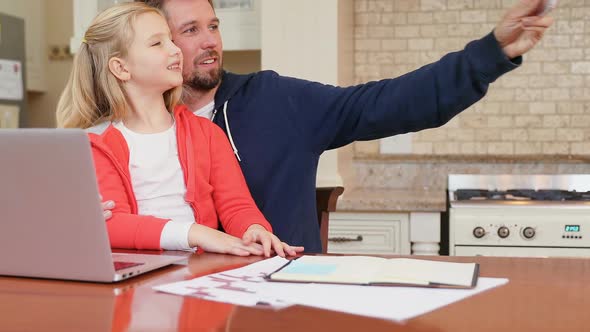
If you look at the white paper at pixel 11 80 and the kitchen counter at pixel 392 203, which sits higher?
the white paper at pixel 11 80

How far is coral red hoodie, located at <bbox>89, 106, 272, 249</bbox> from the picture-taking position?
160 cm

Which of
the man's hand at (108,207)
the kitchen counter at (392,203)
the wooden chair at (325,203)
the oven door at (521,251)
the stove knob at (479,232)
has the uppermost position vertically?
the man's hand at (108,207)

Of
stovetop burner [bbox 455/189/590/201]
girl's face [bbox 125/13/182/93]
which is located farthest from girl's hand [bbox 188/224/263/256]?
stovetop burner [bbox 455/189/590/201]

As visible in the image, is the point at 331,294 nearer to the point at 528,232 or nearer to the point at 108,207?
the point at 108,207

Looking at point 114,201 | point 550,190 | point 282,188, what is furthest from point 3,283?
point 550,190

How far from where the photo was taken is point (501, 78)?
11.4 ft

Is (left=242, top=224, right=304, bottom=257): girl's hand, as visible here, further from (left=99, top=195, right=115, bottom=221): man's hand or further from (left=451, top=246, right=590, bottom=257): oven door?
(left=451, top=246, right=590, bottom=257): oven door

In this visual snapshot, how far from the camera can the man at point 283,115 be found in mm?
1973

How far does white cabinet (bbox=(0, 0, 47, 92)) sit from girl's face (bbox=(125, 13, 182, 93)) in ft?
7.77

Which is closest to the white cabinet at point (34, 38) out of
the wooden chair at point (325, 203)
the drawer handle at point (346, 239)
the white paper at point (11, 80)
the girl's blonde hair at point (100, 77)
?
the white paper at point (11, 80)

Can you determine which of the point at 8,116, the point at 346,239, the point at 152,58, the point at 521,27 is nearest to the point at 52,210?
the point at 152,58

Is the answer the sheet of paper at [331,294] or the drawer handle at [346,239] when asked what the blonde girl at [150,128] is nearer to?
the sheet of paper at [331,294]

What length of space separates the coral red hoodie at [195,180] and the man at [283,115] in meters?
0.24

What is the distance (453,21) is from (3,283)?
278 centimetres
